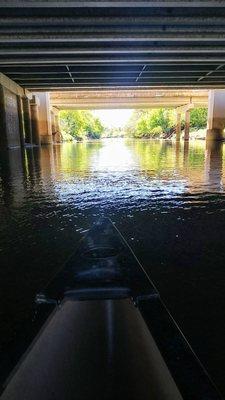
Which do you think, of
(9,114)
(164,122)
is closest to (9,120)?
(9,114)

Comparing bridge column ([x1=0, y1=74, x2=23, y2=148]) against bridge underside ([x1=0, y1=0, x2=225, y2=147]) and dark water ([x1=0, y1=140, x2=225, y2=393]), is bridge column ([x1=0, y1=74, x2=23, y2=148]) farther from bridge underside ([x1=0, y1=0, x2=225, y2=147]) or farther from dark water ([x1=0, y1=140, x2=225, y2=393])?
dark water ([x1=0, y1=140, x2=225, y2=393])

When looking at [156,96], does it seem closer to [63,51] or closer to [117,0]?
[63,51]

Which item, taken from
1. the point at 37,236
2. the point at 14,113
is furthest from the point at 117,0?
the point at 14,113

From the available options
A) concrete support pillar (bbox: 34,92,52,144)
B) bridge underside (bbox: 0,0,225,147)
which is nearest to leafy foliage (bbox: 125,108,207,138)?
concrete support pillar (bbox: 34,92,52,144)

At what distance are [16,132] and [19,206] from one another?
2470 centimetres

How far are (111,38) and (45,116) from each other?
3084 cm

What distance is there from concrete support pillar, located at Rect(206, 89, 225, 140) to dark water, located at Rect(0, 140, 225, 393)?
→ 39906 millimetres

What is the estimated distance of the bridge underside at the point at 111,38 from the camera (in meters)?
13.0

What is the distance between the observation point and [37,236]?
4465mm

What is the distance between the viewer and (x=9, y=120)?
26594mm

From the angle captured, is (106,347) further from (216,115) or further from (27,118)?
(216,115)

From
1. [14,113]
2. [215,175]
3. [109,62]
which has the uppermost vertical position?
[109,62]

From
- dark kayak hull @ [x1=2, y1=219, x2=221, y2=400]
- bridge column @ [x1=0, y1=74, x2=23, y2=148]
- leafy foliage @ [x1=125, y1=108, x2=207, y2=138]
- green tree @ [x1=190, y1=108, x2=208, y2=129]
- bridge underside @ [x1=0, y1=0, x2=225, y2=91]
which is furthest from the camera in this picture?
leafy foliage @ [x1=125, y1=108, x2=207, y2=138]

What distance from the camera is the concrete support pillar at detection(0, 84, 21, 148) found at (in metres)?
25.0
